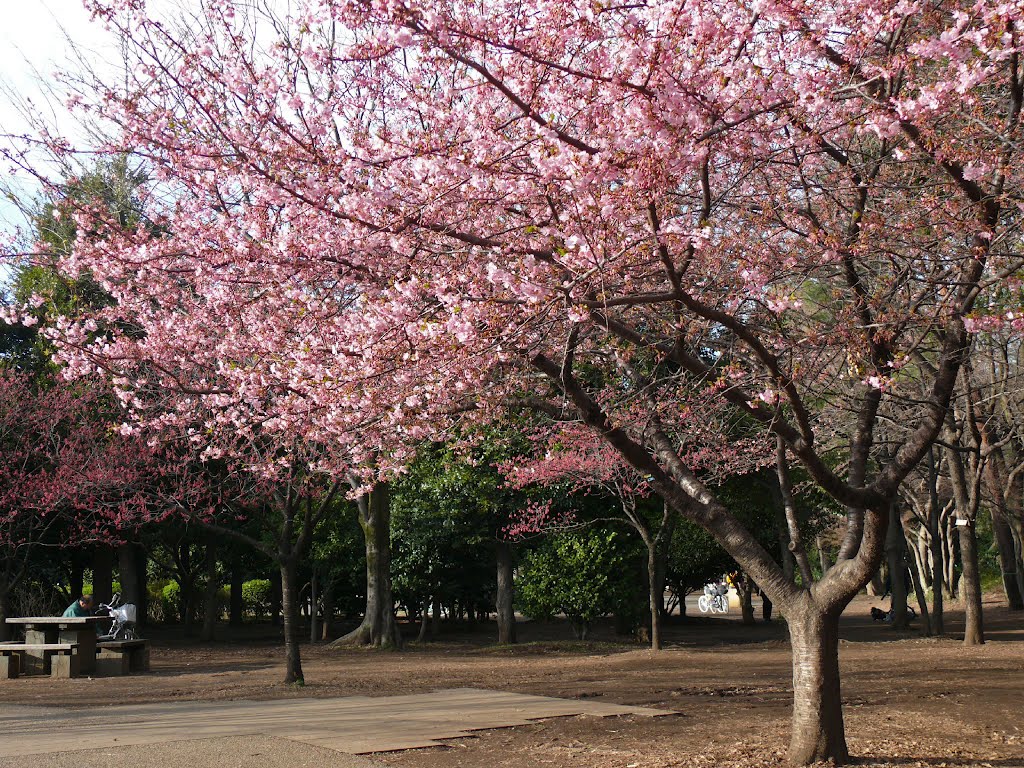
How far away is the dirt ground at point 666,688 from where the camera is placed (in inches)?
251

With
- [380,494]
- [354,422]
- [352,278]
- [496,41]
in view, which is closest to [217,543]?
[380,494]

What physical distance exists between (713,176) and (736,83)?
7.32 ft

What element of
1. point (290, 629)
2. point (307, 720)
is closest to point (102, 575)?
point (290, 629)

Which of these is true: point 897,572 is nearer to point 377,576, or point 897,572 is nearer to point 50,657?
point 377,576

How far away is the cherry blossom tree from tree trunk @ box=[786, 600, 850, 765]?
0.02m

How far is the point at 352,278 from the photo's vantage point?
6.35 metres

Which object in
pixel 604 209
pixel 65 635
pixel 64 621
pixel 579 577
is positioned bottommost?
pixel 65 635

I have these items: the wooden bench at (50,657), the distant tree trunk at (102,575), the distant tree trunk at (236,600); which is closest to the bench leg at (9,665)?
the wooden bench at (50,657)

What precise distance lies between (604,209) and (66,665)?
12093 mm

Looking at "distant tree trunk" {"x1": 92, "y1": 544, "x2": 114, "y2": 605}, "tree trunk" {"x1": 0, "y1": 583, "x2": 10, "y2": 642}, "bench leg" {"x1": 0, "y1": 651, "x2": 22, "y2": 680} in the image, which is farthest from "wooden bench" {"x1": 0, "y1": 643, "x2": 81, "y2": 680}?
"distant tree trunk" {"x1": 92, "y1": 544, "x2": 114, "y2": 605}

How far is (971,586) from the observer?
15.4m

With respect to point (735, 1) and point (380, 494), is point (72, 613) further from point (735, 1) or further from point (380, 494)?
point (735, 1)

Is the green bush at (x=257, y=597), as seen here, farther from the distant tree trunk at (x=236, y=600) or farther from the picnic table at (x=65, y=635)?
the picnic table at (x=65, y=635)

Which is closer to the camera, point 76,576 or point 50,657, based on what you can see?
point 50,657
